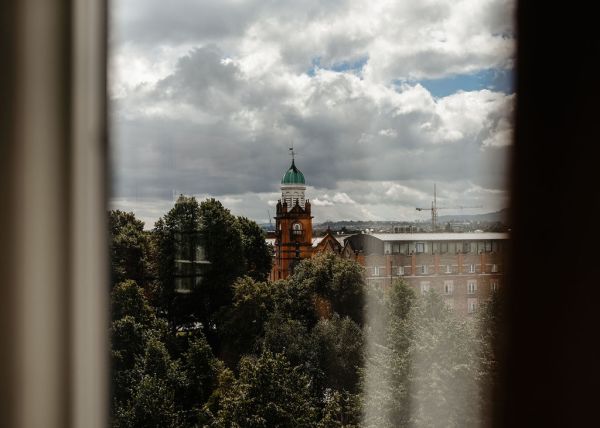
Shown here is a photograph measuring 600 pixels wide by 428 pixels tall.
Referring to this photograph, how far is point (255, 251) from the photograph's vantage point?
55.8 inches

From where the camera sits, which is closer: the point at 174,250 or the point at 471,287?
the point at 471,287

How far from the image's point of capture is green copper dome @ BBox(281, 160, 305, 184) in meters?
1.39

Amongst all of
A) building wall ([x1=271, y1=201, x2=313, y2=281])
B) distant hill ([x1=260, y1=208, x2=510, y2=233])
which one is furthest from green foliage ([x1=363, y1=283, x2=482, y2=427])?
building wall ([x1=271, y1=201, x2=313, y2=281])

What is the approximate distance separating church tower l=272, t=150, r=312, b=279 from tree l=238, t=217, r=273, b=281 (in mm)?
23

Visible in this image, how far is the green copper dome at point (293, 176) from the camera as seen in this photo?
139cm

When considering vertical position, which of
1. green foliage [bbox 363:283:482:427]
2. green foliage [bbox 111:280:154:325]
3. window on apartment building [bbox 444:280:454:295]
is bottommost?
green foliage [bbox 363:283:482:427]

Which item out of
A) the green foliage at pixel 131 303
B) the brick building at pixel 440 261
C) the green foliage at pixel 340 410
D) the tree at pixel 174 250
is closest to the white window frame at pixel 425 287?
the brick building at pixel 440 261

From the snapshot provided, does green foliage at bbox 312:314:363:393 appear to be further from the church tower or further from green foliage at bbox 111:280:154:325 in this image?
green foliage at bbox 111:280:154:325

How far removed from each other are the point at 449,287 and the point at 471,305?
75 millimetres

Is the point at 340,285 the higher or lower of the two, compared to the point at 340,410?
higher

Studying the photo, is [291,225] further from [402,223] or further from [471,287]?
[471,287]

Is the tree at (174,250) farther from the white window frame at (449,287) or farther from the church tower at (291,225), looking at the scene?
the white window frame at (449,287)

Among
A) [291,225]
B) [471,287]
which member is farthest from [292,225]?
[471,287]

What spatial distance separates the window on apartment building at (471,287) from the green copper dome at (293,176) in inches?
18.3
